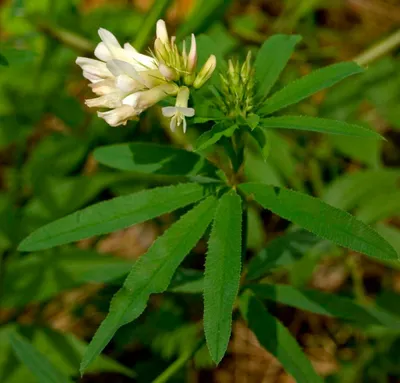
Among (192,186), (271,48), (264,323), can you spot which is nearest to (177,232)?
(192,186)

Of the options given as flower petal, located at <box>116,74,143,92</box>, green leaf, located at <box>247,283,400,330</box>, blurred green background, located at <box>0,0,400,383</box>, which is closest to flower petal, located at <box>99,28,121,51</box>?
flower petal, located at <box>116,74,143,92</box>

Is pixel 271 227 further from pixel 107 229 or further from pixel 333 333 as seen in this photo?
pixel 107 229

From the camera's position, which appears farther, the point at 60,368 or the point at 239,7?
the point at 239,7

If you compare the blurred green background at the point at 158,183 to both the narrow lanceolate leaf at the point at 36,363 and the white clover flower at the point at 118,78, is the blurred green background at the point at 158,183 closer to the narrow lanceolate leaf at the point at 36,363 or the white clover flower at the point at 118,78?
the narrow lanceolate leaf at the point at 36,363

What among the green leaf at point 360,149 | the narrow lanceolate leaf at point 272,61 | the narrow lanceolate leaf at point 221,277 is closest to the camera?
the narrow lanceolate leaf at point 221,277

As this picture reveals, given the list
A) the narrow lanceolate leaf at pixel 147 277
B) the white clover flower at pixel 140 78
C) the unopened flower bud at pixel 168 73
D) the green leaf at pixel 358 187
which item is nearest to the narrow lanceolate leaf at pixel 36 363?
the narrow lanceolate leaf at pixel 147 277
